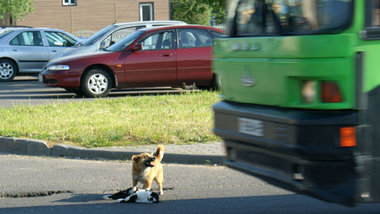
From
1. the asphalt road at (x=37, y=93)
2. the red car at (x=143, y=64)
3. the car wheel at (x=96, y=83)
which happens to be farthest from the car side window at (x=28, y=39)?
the car wheel at (x=96, y=83)

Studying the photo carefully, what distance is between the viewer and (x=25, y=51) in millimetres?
20344

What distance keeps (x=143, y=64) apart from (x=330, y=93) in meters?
10.8

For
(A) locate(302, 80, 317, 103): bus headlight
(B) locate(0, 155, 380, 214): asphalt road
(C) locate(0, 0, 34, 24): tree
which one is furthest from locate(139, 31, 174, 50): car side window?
(C) locate(0, 0, 34, 24): tree

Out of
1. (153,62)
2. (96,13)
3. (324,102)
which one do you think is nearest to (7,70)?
(153,62)

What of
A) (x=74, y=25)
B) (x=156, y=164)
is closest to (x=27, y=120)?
(x=156, y=164)

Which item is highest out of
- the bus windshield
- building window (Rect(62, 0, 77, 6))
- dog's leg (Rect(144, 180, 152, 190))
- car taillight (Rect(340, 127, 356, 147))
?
building window (Rect(62, 0, 77, 6))

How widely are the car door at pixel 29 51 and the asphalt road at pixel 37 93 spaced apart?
1021 millimetres

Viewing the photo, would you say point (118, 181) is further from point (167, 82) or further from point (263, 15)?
point (167, 82)

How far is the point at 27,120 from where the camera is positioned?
35.7 feet

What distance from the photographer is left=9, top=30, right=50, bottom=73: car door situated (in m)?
20.3

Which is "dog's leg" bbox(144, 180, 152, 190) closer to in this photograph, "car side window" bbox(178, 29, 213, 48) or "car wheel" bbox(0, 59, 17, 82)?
"car side window" bbox(178, 29, 213, 48)

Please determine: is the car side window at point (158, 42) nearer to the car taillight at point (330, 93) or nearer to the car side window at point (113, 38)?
the car side window at point (113, 38)

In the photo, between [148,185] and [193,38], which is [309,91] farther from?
[193,38]

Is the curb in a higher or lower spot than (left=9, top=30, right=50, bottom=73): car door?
lower
